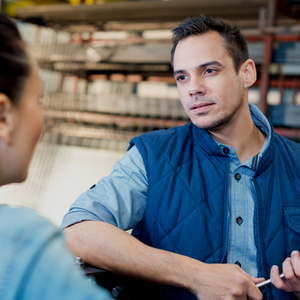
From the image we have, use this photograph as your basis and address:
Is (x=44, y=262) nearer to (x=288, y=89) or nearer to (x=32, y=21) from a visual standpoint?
(x=288, y=89)

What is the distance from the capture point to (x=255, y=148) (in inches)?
53.7

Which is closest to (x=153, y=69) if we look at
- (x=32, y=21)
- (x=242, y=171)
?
(x=32, y=21)

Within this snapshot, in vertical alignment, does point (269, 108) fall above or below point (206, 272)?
above

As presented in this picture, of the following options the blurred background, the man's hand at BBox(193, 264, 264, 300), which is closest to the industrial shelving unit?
the blurred background

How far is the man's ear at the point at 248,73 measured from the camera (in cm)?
143

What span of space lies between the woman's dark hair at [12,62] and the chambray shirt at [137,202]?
2.09 ft

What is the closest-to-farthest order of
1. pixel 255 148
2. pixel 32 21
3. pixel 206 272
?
pixel 206 272 → pixel 255 148 → pixel 32 21

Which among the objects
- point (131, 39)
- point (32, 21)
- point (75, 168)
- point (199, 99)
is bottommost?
point (75, 168)

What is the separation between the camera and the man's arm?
2.86 feet

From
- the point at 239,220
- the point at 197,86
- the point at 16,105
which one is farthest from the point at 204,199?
the point at 16,105

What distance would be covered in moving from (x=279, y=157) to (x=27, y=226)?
3.63 ft

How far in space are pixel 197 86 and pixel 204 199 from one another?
1.37ft

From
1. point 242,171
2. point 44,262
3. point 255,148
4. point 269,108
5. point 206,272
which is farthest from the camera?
point 269,108

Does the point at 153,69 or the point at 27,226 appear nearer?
the point at 27,226
